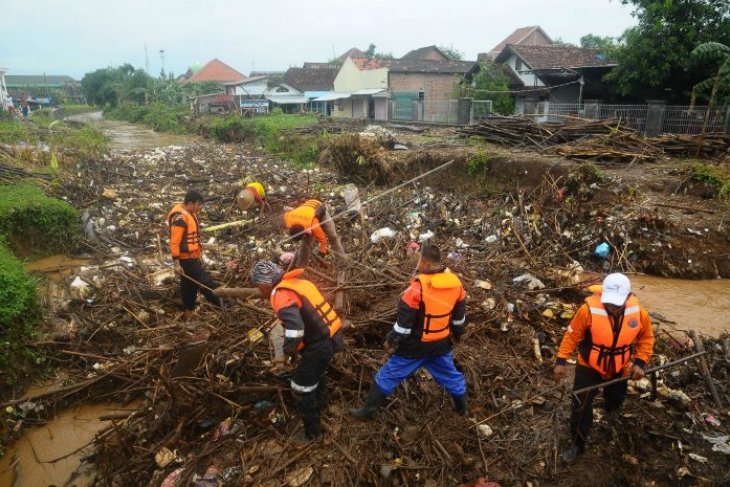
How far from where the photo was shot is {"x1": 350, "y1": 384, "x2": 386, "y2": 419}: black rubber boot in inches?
140

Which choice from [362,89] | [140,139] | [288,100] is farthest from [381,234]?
[288,100]

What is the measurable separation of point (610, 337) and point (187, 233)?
457cm

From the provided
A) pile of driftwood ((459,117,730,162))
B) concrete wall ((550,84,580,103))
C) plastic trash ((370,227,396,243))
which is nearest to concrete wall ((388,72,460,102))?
concrete wall ((550,84,580,103))

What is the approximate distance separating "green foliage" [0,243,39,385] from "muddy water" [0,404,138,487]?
0.78m

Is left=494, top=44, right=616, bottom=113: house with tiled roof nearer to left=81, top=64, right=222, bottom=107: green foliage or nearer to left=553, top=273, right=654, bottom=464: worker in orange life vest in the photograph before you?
left=553, top=273, right=654, bottom=464: worker in orange life vest

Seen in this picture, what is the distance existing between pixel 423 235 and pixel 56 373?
232 inches

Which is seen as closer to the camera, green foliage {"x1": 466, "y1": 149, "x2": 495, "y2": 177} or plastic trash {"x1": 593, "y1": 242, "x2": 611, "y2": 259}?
plastic trash {"x1": 593, "y1": 242, "x2": 611, "y2": 259}

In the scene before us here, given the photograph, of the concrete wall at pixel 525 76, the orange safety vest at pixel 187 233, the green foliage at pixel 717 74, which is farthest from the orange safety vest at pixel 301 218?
the concrete wall at pixel 525 76

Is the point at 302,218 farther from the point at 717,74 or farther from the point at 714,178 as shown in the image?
the point at 717,74

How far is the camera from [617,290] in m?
2.82

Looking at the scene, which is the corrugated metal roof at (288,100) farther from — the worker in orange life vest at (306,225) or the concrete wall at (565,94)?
A: the worker in orange life vest at (306,225)

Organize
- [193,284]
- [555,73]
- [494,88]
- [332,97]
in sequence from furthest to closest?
[332,97] → [494,88] → [555,73] → [193,284]

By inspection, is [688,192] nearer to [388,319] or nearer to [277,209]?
[388,319]

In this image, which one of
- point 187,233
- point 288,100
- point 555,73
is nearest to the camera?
point 187,233
